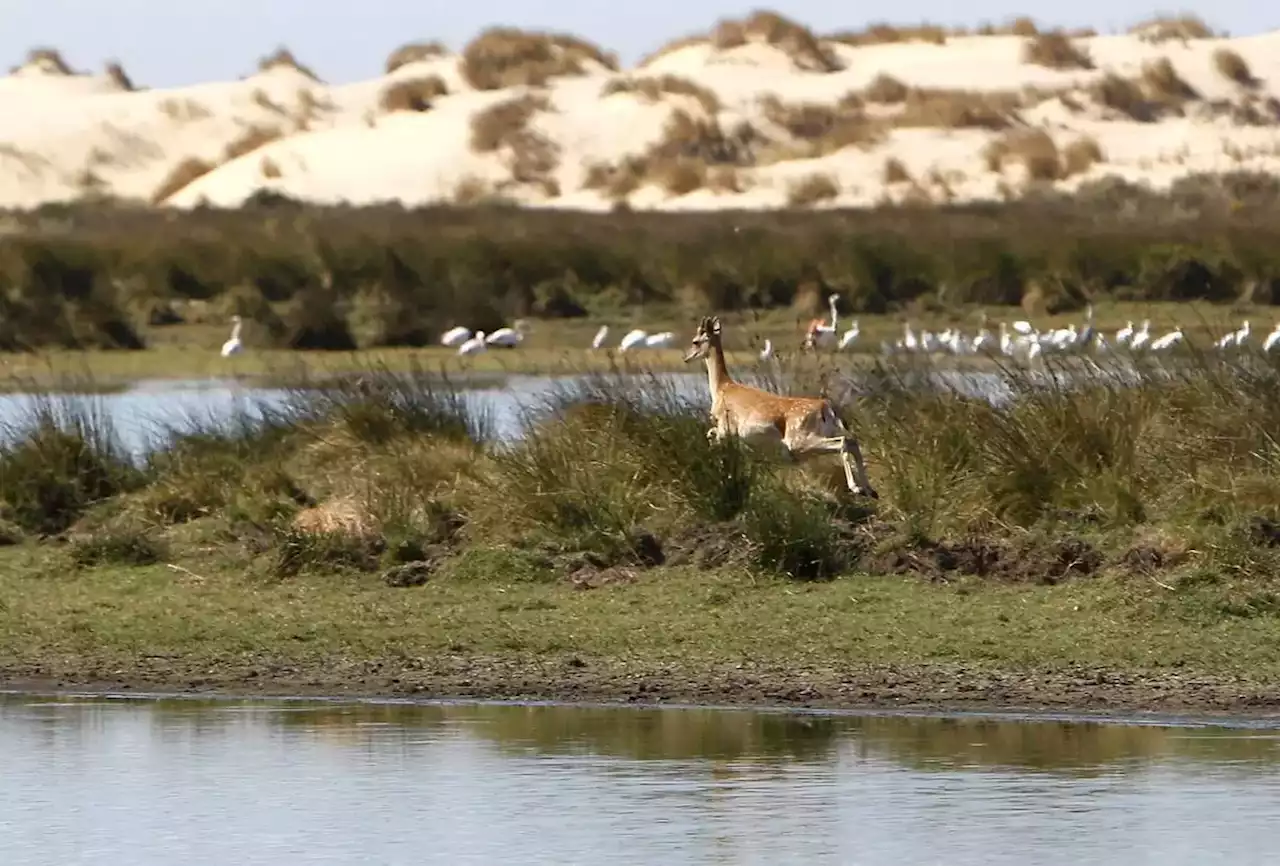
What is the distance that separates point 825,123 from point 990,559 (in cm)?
5580

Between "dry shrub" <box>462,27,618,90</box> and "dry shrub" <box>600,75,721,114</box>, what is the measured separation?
217 centimetres

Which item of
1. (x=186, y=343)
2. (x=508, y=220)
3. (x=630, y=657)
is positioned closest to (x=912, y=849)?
(x=630, y=657)

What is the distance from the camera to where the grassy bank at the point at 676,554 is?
12711 mm

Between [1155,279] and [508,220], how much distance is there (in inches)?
566

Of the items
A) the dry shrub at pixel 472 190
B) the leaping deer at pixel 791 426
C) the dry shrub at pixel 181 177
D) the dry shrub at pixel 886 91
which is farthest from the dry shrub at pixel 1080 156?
the leaping deer at pixel 791 426

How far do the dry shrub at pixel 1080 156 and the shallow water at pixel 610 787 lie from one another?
51492mm

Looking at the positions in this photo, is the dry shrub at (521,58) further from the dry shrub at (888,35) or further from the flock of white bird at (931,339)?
the flock of white bird at (931,339)

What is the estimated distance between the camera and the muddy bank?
38.8ft

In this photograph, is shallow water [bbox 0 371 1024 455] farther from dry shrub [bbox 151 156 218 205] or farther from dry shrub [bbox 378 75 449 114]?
dry shrub [bbox 378 75 449 114]

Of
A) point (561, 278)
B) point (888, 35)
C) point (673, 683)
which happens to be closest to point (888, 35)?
point (888, 35)

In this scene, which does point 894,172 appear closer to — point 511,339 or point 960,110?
point 960,110

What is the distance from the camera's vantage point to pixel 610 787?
10.1m

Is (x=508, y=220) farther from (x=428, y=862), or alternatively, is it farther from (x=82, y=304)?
(x=428, y=862)

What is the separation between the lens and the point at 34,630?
46.0 feet
